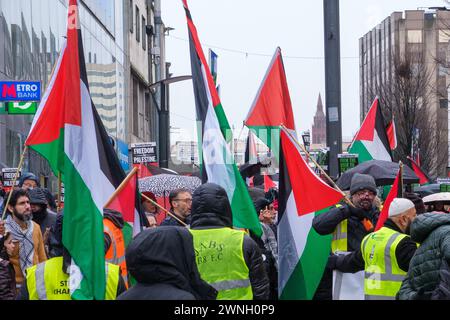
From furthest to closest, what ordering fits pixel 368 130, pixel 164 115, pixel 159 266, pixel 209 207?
1. pixel 164 115
2. pixel 368 130
3. pixel 209 207
4. pixel 159 266

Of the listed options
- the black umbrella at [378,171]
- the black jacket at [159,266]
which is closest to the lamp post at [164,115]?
the black umbrella at [378,171]

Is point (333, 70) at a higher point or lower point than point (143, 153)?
higher

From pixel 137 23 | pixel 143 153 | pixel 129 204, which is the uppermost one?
pixel 137 23

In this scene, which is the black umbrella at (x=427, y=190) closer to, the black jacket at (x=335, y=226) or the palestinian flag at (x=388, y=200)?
the black jacket at (x=335, y=226)

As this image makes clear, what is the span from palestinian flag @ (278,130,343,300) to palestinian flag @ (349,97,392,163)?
667cm

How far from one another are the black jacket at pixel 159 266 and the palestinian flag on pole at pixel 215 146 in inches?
136

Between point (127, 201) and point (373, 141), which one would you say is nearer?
point (127, 201)

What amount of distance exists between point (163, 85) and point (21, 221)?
19348 millimetres

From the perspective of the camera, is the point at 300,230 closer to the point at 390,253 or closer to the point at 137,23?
the point at 390,253

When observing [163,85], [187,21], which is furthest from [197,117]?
[163,85]

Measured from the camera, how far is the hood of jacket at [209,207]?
668 centimetres

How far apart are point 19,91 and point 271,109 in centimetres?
682

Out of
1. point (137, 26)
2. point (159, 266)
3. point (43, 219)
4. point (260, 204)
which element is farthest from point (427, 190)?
point (137, 26)

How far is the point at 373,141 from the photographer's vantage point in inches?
600
